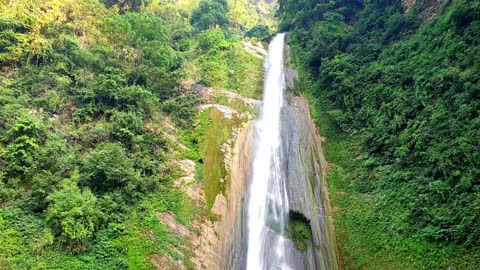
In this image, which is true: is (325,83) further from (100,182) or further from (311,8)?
(100,182)

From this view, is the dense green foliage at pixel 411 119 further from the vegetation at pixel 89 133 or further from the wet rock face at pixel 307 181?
the vegetation at pixel 89 133

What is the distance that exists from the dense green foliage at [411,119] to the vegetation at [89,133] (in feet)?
24.7

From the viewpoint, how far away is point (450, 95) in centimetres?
1471

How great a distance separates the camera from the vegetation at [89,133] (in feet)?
34.4

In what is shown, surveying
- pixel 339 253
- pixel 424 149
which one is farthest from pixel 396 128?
pixel 339 253

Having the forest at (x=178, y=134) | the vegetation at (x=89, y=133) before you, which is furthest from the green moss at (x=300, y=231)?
the vegetation at (x=89, y=133)

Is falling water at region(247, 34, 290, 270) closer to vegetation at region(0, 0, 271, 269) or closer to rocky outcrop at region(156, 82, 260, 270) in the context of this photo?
rocky outcrop at region(156, 82, 260, 270)

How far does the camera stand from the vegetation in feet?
34.4

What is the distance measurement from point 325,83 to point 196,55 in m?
11.3

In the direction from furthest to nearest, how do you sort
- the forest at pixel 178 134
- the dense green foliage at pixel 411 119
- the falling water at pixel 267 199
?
1. the falling water at pixel 267 199
2. the dense green foliage at pixel 411 119
3. the forest at pixel 178 134

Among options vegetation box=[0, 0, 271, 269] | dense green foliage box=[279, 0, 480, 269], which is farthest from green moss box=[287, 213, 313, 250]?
vegetation box=[0, 0, 271, 269]

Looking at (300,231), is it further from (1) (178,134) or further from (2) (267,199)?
(1) (178,134)

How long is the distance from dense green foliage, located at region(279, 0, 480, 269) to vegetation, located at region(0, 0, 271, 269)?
7.53 metres

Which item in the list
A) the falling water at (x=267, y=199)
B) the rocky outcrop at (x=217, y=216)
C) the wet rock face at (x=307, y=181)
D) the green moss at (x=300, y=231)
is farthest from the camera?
the green moss at (x=300, y=231)
